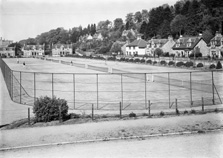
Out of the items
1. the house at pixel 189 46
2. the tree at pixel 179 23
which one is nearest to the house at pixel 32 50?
the tree at pixel 179 23

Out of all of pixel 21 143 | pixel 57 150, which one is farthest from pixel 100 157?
pixel 21 143

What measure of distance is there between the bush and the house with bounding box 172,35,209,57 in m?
77.7

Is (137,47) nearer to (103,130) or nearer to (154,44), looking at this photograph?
(154,44)

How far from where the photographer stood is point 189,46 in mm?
97062

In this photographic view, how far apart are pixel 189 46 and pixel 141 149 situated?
292 feet

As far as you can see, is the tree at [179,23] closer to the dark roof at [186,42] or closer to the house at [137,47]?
the house at [137,47]

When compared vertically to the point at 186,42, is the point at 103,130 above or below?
below

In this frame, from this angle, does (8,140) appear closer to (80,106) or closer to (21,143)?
(21,143)

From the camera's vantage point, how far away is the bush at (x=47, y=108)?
58.9 feet

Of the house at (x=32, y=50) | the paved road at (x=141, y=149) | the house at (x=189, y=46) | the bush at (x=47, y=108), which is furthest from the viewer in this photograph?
the house at (x=32, y=50)

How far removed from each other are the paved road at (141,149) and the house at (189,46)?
79.9 meters

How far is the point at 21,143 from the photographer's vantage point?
13898mm

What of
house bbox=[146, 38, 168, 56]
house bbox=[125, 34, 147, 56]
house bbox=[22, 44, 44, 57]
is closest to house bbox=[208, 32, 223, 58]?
house bbox=[146, 38, 168, 56]

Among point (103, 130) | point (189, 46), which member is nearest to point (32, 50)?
point (189, 46)
